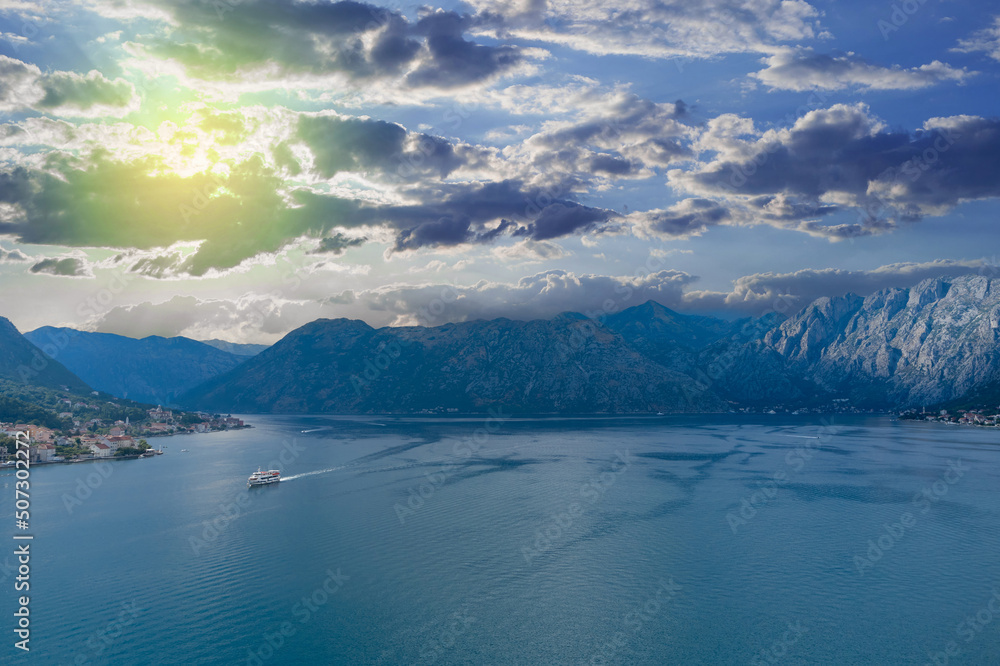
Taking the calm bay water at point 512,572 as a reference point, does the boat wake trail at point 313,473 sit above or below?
below

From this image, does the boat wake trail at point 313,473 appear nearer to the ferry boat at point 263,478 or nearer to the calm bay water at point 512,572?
the ferry boat at point 263,478

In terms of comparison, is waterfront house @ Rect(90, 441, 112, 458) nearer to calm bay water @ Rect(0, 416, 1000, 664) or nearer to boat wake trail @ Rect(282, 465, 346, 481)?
calm bay water @ Rect(0, 416, 1000, 664)

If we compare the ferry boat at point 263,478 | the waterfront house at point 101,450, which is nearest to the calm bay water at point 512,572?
the ferry boat at point 263,478

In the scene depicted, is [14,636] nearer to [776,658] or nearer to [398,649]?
[398,649]

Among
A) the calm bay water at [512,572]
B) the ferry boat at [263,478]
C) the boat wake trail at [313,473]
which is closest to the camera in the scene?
the calm bay water at [512,572]

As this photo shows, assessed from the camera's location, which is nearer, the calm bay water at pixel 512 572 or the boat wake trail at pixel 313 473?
the calm bay water at pixel 512 572

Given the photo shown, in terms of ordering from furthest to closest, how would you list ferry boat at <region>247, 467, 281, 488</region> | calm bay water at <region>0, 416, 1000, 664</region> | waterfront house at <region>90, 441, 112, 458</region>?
waterfront house at <region>90, 441, 112, 458</region> → ferry boat at <region>247, 467, 281, 488</region> → calm bay water at <region>0, 416, 1000, 664</region>

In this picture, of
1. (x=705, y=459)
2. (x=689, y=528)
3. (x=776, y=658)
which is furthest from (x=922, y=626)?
(x=705, y=459)

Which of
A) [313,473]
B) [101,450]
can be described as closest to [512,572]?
[313,473]

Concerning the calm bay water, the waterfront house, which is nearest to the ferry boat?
the calm bay water
